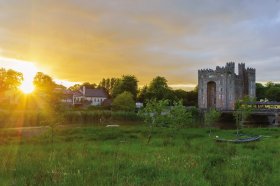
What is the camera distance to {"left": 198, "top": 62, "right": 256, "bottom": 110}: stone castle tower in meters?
122

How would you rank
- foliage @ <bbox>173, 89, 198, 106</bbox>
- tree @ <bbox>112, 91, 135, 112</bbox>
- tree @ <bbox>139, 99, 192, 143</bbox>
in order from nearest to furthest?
tree @ <bbox>139, 99, 192, 143</bbox>
tree @ <bbox>112, 91, 135, 112</bbox>
foliage @ <bbox>173, 89, 198, 106</bbox>

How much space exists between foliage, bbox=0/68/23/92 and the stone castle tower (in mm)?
71283

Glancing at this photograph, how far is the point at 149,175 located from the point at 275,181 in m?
4.47

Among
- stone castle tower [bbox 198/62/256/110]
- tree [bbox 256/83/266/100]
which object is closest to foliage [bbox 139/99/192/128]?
stone castle tower [bbox 198/62/256/110]

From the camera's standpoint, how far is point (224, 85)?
12281 centimetres

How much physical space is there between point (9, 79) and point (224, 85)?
8152 cm

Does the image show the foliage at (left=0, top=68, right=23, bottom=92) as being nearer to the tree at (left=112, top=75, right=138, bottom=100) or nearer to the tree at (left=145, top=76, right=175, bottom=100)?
the tree at (left=112, top=75, right=138, bottom=100)

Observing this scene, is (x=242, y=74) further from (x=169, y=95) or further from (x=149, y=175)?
(x=149, y=175)

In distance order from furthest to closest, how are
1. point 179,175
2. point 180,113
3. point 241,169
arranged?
1. point 180,113
2. point 241,169
3. point 179,175

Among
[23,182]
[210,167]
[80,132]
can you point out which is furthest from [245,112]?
[23,182]

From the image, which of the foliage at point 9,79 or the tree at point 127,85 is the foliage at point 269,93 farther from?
the foliage at point 9,79

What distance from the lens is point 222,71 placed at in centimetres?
12388

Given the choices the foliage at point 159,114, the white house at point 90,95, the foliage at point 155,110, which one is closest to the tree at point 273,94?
the white house at point 90,95

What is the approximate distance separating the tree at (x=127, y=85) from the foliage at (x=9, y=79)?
129ft
